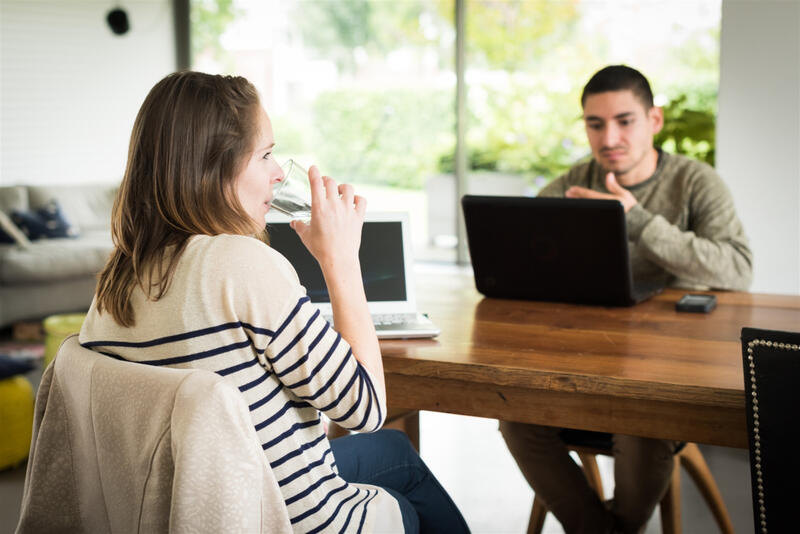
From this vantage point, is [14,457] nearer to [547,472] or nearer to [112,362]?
[547,472]

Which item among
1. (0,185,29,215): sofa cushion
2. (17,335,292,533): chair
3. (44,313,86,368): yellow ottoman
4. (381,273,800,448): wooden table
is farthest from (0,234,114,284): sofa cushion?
(17,335,292,533): chair

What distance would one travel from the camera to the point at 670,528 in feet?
6.55

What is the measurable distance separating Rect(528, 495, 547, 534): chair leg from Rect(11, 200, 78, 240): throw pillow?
4123 mm

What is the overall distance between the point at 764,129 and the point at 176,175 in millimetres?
3080

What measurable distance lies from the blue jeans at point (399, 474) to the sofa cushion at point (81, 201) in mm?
4665

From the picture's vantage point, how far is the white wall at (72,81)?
580cm

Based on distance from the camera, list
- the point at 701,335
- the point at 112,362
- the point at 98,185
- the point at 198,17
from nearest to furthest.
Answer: the point at 112,362 → the point at 701,335 → the point at 98,185 → the point at 198,17

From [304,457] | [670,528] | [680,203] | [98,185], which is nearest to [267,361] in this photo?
[304,457]

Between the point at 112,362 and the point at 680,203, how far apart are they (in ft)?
5.83

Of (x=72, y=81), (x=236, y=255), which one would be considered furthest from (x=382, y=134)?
(x=236, y=255)

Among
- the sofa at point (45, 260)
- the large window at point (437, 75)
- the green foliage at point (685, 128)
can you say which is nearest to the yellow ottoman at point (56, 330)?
the sofa at point (45, 260)

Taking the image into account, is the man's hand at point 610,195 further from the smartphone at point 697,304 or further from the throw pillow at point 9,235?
the throw pillow at point 9,235

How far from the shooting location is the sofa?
4801 millimetres

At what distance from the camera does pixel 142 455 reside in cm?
100
